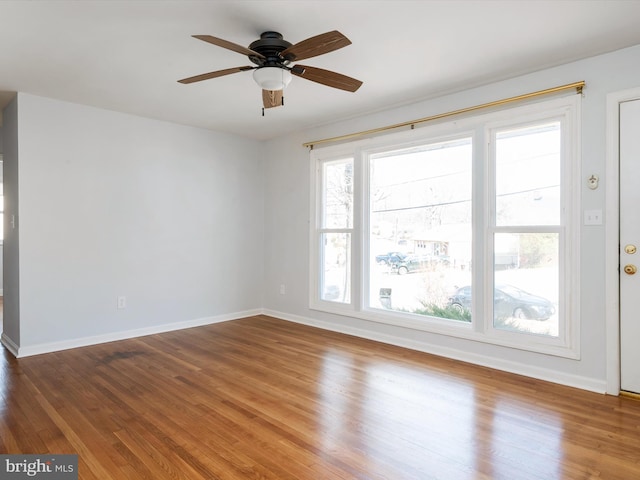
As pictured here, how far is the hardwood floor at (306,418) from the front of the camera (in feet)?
6.39

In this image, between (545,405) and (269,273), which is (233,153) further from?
(545,405)

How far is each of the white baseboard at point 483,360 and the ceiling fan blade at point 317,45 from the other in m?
2.85

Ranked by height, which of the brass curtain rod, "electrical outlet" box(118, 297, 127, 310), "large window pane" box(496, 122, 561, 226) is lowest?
"electrical outlet" box(118, 297, 127, 310)

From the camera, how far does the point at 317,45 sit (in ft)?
7.14

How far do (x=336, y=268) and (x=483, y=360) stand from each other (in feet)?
6.54

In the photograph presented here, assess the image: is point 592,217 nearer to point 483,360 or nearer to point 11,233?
point 483,360

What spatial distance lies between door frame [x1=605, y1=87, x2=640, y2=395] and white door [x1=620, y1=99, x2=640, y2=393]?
0.09ft

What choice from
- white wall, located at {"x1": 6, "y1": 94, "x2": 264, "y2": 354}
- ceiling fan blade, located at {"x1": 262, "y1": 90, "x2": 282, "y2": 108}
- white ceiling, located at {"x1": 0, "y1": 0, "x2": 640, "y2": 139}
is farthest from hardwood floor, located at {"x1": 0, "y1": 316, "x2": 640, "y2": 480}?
white ceiling, located at {"x1": 0, "y1": 0, "x2": 640, "y2": 139}

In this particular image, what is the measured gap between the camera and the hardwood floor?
1.95 meters

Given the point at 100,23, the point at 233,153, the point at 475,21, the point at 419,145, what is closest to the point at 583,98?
the point at 475,21

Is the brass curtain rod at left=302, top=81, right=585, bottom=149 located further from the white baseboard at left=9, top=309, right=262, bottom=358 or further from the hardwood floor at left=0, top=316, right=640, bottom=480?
the white baseboard at left=9, top=309, right=262, bottom=358

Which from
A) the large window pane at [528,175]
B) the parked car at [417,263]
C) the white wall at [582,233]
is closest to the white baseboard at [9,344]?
the white wall at [582,233]

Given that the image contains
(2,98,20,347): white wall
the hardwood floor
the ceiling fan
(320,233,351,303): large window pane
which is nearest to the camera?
the hardwood floor

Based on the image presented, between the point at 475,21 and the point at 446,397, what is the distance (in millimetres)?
2522
